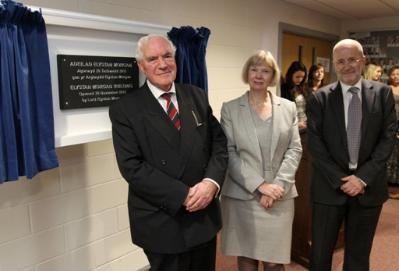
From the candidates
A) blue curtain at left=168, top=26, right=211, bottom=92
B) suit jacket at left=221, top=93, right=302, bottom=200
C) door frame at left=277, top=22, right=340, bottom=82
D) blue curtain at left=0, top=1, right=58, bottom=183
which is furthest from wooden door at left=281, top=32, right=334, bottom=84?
blue curtain at left=0, top=1, right=58, bottom=183

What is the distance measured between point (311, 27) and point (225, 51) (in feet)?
6.37

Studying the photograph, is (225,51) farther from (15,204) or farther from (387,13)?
(387,13)

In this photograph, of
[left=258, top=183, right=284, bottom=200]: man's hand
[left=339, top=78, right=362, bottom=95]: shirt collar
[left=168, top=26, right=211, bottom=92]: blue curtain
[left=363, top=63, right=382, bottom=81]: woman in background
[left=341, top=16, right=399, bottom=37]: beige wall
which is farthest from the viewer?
[left=341, top=16, right=399, bottom=37]: beige wall

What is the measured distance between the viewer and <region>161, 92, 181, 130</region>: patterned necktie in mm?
1542

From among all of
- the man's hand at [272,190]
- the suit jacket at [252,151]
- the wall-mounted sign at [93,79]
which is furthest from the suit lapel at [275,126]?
the wall-mounted sign at [93,79]

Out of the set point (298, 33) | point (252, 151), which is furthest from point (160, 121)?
point (298, 33)

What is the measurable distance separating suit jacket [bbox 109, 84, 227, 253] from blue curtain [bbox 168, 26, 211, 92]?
541 mm

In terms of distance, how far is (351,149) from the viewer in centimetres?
189

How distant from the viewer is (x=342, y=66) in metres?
1.91

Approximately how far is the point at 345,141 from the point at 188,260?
1014 mm

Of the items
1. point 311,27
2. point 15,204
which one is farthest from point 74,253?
point 311,27

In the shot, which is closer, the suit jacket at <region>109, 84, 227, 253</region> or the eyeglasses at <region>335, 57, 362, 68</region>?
the suit jacket at <region>109, 84, 227, 253</region>

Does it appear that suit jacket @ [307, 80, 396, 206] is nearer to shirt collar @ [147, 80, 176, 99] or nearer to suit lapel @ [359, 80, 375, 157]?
suit lapel @ [359, 80, 375, 157]

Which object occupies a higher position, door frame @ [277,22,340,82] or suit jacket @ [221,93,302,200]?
door frame @ [277,22,340,82]
